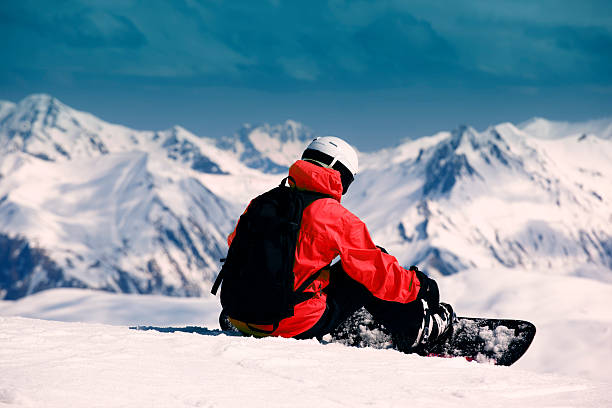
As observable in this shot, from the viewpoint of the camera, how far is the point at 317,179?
5602 mm

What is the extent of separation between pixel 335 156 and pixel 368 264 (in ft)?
4.36

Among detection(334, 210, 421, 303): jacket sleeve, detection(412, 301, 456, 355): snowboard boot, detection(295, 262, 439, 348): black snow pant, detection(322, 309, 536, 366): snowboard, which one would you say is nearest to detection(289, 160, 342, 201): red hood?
detection(334, 210, 421, 303): jacket sleeve

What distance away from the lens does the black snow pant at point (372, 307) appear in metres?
5.90

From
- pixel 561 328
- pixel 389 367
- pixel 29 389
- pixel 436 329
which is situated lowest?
pixel 29 389

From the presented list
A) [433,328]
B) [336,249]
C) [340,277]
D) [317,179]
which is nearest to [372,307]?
[340,277]

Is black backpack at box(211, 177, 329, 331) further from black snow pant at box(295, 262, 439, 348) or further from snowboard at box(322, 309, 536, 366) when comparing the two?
snowboard at box(322, 309, 536, 366)

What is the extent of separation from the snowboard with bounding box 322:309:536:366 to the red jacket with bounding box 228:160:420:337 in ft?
2.94

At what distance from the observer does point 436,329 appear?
617 cm

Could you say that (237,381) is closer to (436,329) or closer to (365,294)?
(365,294)

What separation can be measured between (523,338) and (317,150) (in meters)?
3.40

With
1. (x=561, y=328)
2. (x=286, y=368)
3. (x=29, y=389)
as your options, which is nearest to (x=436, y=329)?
(x=286, y=368)

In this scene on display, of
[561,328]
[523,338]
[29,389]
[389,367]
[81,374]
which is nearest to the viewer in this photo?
[29,389]

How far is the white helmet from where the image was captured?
19.8 ft

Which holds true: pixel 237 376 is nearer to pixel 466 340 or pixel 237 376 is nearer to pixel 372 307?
pixel 372 307
